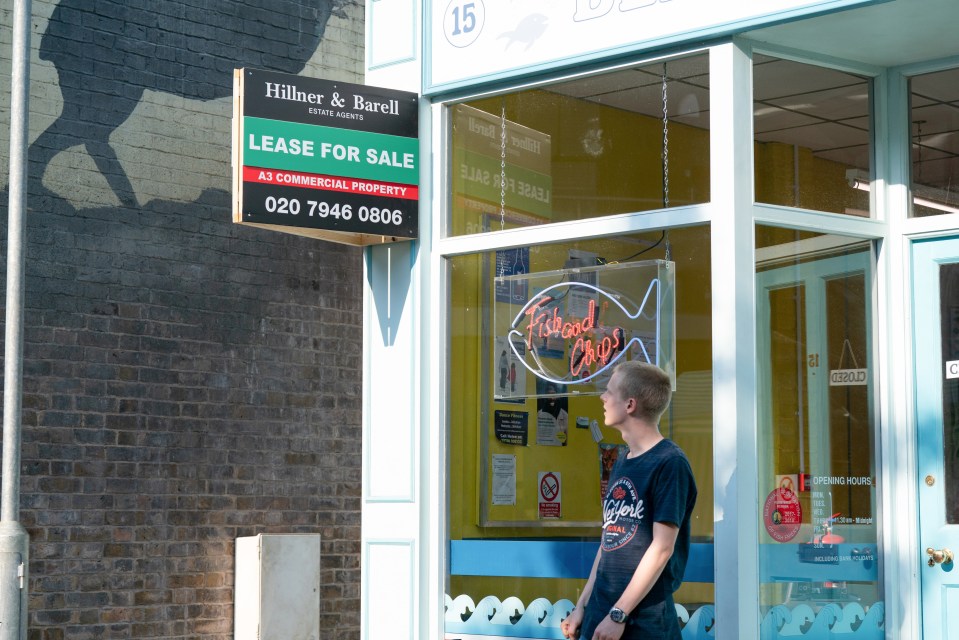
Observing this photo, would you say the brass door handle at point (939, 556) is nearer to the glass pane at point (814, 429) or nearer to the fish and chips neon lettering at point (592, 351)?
the glass pane at point (814, 429)

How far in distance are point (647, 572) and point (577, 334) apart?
68.9 inches

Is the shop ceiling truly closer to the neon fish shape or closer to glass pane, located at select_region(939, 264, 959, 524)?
glass pane, located at select_region(939, 264, 959, 524)

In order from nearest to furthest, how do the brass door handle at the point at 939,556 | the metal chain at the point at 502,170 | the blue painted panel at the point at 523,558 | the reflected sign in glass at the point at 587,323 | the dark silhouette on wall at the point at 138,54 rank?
1. the brass door handle at the point at 939,556
2. the reflected sign in glass at the point at 587,323
3. the blue painted panel at the point at 523,558
4. the metal chain at the point at 502,170
5. the dark silhouette on wall at the point at 138,54

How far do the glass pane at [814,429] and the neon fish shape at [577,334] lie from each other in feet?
1.89

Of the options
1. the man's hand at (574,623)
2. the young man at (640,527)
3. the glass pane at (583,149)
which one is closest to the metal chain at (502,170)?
the glass pane at (583,149)

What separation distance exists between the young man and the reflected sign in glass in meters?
0.91

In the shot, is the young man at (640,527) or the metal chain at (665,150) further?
the metal chain at (665,150)

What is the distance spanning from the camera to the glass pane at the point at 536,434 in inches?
233

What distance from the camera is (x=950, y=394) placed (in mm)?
5988

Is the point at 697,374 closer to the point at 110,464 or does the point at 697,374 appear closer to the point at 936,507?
the point at 936,507

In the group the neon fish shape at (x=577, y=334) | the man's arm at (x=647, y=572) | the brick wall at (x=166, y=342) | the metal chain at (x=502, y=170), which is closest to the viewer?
the man's arm at (x=647, y=572)

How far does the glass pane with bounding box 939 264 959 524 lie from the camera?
594 cm

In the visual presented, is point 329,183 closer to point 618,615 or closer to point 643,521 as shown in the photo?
point 643,521

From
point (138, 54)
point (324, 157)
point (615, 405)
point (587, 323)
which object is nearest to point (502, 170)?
point (324, 157)
